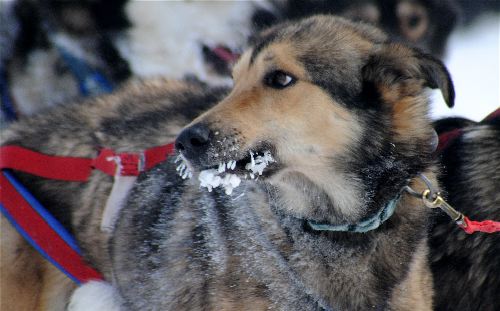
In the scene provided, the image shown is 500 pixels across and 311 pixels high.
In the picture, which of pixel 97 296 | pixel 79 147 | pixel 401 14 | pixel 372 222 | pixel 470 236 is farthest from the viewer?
pixel 401 14

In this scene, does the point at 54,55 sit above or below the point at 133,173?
below

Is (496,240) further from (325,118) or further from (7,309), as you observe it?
(7,309)

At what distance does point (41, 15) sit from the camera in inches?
167

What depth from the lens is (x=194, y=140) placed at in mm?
1836

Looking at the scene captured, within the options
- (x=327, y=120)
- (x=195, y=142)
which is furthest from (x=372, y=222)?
(x=195, y=142)

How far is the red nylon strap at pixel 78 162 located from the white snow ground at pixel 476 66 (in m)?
2.39

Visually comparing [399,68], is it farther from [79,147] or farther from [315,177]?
[79,147]

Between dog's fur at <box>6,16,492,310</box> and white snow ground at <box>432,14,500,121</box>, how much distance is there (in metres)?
2.38

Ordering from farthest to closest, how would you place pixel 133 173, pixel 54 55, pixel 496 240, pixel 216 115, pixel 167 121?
pixel 54 55 → pixel 167 121 → pixel 133 173 → pixel 496 240 → pixel 216 115

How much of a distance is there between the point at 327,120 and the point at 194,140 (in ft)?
1.26

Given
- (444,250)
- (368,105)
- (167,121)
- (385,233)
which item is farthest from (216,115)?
(444,250)

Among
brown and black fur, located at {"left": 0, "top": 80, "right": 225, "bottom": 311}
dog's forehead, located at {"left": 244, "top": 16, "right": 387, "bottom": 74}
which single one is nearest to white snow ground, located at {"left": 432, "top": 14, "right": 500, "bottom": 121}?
brown and black fur, located at {"left": 0, "top": 80, "right": 225, "bottom": 311}

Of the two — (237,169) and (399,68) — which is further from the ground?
(399,68)

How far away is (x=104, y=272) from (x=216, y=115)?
96 cm
